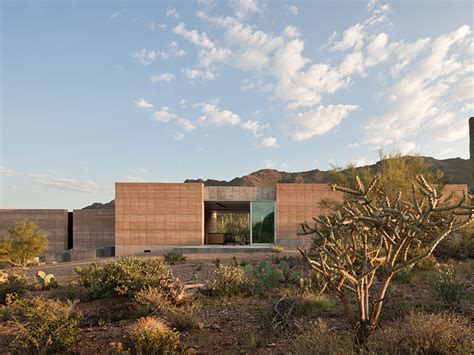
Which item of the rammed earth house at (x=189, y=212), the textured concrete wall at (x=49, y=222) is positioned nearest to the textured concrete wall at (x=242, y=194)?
Result: the rammed earth house at (x=189, y=212)

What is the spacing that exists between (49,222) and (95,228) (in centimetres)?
424

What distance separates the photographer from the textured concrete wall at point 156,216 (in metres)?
28.7

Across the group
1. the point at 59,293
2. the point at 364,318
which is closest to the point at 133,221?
the point at 59,293

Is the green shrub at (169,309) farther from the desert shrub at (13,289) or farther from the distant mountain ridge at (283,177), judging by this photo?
the distant mountain ridge at (283,177)

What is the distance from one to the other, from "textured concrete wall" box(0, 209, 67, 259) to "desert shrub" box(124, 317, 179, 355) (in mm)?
31345

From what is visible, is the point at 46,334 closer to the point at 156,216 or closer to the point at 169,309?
the point at 169,309

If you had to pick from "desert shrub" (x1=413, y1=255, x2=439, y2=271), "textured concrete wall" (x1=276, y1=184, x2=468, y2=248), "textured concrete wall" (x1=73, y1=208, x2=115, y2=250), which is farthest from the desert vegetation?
"textured concrete wall" (x1=73, y1=208, x2=115, y2=250)

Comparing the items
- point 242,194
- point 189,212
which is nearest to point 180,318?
point 189,212

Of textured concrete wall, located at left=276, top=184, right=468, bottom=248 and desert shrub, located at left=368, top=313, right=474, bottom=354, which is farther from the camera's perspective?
textured concrete wall, located at left=276, top=184, right=468, bottom=248

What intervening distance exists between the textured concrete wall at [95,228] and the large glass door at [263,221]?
1289 cm

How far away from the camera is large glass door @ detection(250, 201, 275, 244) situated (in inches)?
1144

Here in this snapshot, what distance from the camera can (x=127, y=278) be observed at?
354 inches

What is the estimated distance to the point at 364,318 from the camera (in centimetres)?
509

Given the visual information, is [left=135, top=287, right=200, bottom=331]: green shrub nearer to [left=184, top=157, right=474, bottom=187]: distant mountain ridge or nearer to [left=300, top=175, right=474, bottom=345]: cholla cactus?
[left=300, top=175, right=474, bottom=345]: cholla cactus
